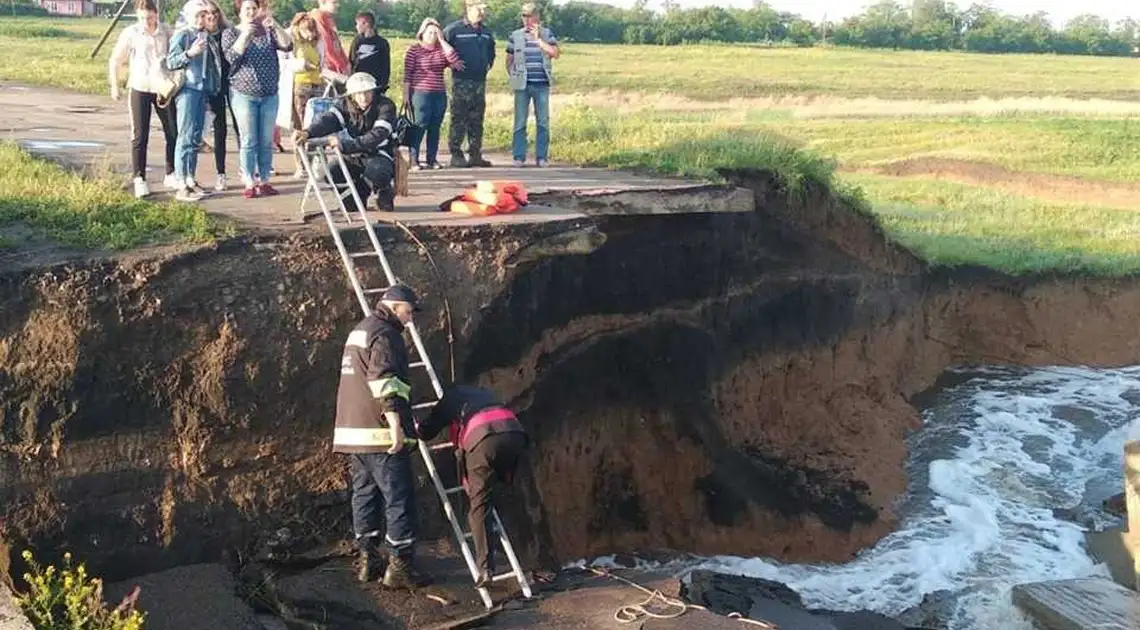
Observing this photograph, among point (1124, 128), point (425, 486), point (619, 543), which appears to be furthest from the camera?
point (1124, 128)

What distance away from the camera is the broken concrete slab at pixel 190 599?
294 inches

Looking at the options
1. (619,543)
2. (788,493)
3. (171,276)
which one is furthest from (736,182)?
(171,276)

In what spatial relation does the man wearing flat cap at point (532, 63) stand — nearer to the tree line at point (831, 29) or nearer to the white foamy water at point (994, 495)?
the white foamy water at point (994, 495)

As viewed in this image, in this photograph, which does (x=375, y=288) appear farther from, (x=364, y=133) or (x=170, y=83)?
(x=170, y=83)

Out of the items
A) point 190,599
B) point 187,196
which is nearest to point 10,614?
point 190,599

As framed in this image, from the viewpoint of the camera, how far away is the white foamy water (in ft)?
39.8

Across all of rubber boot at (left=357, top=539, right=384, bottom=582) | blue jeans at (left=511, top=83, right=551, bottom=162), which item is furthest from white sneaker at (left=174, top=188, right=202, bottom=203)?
blue jeans at (left=511, top=83, right=551, bottom=162)

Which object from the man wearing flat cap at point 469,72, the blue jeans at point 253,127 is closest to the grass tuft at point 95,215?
the blue jeans at point 253,127

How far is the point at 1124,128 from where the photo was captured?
38.8 m

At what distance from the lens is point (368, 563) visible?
8102mm

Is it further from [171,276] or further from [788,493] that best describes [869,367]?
[171,276]

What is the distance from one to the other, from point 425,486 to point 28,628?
310 centimetres

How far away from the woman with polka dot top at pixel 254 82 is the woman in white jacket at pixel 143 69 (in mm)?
556

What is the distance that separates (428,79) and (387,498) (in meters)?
6.87
